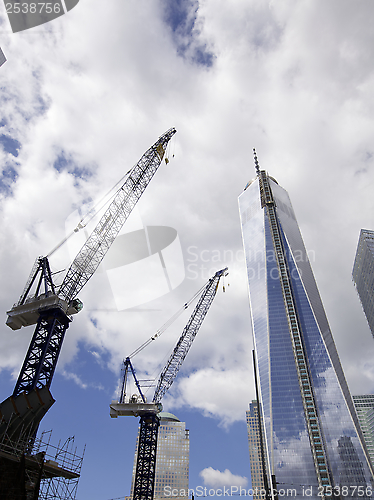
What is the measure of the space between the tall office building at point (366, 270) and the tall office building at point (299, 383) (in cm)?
2379

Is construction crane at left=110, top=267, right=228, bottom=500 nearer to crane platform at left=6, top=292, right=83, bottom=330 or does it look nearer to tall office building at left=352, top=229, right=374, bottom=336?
crane platform at left=6, top=292, right=83, bottom=330

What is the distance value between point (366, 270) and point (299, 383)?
219 feet

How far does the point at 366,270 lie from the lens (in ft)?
552

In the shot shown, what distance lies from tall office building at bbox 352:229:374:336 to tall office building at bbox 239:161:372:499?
78.0ft

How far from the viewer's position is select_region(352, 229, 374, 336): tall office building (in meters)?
163

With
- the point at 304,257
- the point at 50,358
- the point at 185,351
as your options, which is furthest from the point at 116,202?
the point at 304,257

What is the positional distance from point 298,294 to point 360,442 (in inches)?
2566

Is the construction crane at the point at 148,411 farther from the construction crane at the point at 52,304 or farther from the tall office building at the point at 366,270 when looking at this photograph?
the tall office building at the point at 366,270

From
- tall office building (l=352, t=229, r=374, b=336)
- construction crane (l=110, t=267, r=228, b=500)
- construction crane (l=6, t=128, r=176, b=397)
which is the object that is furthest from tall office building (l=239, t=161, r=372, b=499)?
construction crane (l=6, t=128, r=176, b=397)

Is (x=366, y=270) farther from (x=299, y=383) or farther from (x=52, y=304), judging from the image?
(x=52, y=304)

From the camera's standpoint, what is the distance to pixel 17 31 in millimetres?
33312

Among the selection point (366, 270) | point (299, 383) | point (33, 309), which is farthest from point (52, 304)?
point (366, 270)

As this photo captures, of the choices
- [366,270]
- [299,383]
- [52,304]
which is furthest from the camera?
[366,270]

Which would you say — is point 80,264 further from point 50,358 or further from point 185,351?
point 185,351
